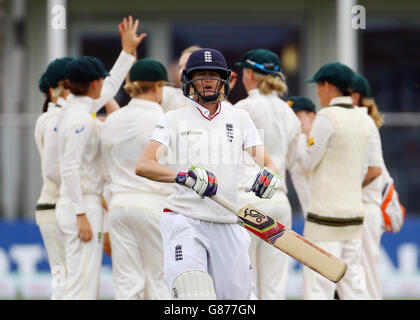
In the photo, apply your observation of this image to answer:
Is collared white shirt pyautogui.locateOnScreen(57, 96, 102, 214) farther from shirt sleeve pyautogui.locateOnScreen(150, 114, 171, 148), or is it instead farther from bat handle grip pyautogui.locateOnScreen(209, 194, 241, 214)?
bat handle grip pyautogui.locateOnScreen(209, 194, 241, 214)

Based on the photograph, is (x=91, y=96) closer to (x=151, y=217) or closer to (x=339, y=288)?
(x=151, y=217)

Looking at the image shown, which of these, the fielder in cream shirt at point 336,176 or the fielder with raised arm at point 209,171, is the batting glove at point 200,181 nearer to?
the fielder with raised arm at point 209,171

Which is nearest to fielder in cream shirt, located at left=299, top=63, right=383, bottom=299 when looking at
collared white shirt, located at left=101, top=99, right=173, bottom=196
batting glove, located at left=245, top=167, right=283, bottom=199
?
collared white shirt, located at left=101, top=99, right=173, bottom=196

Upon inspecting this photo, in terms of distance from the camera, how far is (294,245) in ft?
12.8

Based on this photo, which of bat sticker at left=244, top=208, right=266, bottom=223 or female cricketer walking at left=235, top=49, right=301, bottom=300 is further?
female cricketer walking at left=235, top=49, right=301, bottom=300

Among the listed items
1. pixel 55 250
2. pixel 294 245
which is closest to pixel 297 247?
pixel 294 245

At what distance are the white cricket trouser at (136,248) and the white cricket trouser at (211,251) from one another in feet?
3.91

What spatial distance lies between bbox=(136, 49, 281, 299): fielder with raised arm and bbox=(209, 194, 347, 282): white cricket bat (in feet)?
0.41

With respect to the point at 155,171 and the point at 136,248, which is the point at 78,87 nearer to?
the point at 136,248

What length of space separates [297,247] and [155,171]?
2.58 ft

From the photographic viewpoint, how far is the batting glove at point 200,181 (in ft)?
12.3

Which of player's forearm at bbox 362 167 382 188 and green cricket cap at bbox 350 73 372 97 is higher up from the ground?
green cricket cap at bbox 350 73 372 97

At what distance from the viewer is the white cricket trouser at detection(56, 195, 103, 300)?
5227 mm

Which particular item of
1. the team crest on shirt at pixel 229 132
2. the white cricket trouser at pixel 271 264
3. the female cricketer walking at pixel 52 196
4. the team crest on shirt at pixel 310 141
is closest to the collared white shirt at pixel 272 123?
the team crest on shirt at pixel 310 141
